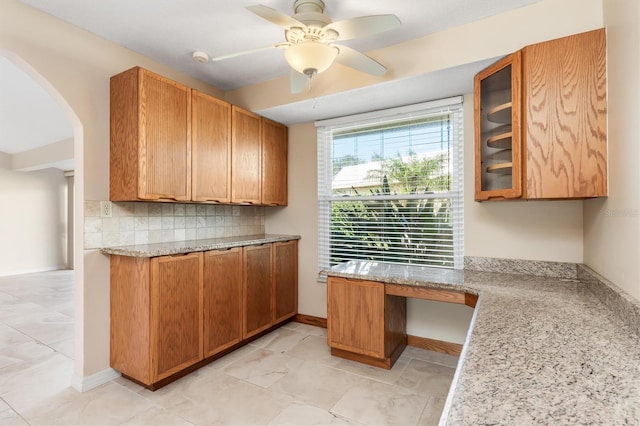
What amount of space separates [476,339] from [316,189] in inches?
102

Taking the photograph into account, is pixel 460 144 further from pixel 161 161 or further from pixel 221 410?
pixel 221 410

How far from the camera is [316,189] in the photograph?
3533 mm

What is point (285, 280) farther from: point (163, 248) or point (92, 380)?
point (92, 380)

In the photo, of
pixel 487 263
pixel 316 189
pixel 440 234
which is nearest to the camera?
pixel 487 263

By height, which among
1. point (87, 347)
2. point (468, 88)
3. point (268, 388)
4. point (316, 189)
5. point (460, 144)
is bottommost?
point (268, 388)

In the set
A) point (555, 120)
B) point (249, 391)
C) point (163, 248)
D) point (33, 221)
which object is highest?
point (555, 120)

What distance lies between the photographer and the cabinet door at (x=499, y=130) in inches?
77.0

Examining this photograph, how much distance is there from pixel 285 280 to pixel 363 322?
1.18 metres

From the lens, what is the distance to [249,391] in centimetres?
220

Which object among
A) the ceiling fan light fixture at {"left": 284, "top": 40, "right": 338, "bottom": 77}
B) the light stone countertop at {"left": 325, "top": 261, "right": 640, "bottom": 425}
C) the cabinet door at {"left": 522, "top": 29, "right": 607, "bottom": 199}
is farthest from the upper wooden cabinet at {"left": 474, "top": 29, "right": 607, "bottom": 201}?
the ceiling fan light fixture at {"left": 284, "top": 40, "right": 338, "bottom": 77}

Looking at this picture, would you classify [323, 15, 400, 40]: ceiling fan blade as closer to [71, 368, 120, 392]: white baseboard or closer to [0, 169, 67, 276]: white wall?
[71, 368, 120, 392]: white baseboard

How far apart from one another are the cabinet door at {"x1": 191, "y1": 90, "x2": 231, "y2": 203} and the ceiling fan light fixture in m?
1.21

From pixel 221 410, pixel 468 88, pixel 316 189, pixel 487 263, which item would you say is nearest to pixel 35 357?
pixel 221 410

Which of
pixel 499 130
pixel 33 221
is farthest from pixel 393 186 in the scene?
pixel 33 221
